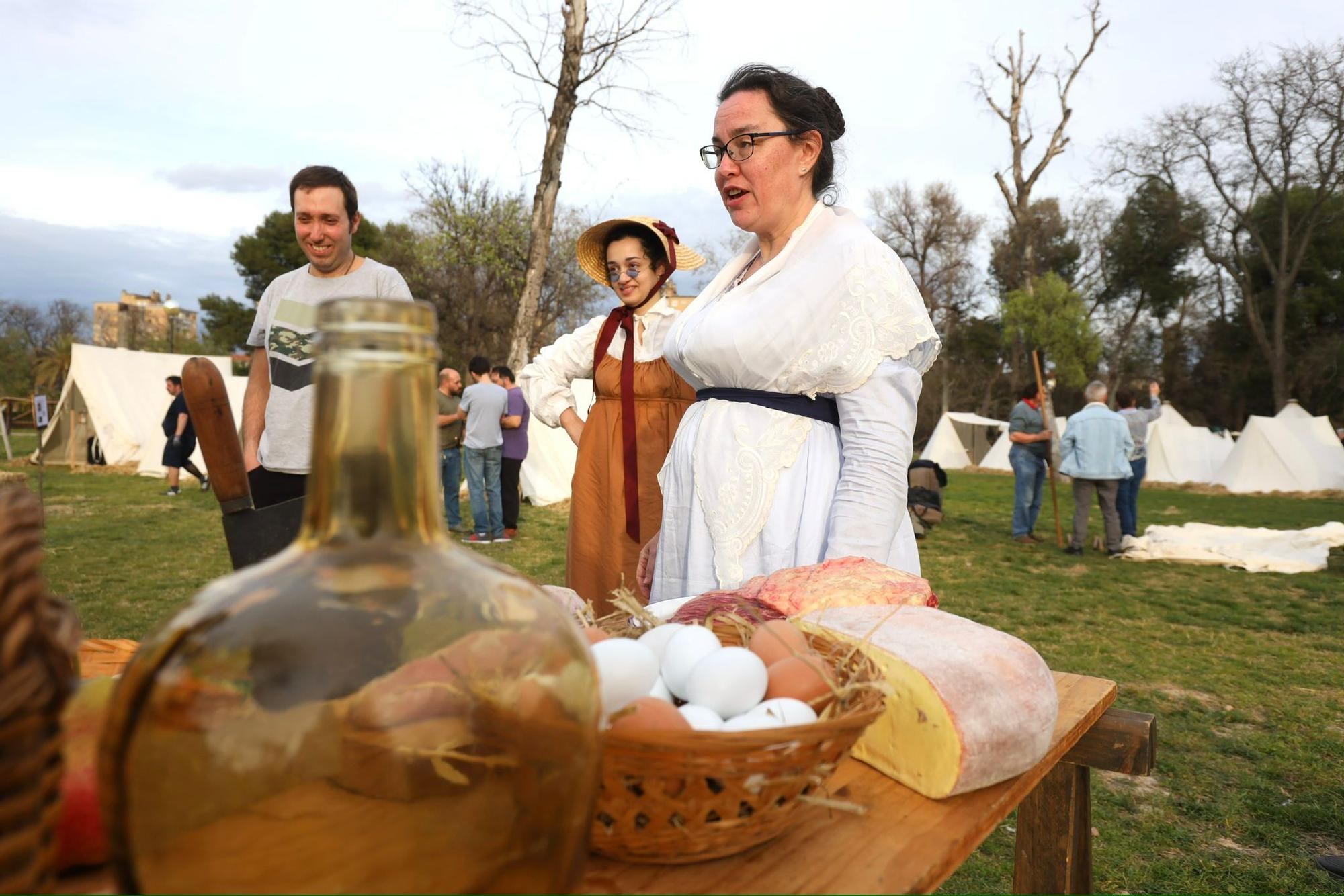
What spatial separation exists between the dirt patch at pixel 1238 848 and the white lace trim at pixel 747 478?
7.82ft

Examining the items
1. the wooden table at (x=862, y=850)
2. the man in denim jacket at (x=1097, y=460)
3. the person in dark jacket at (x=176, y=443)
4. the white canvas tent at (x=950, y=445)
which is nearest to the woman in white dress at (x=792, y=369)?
the wooden table at (x=862, y=850)

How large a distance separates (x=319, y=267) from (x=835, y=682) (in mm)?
2736

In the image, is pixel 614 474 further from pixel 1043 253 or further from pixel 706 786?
pixel 1043 253

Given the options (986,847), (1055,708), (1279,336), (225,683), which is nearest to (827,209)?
(1055,708)

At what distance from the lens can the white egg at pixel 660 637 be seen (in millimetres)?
993

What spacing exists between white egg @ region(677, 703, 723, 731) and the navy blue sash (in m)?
1.28

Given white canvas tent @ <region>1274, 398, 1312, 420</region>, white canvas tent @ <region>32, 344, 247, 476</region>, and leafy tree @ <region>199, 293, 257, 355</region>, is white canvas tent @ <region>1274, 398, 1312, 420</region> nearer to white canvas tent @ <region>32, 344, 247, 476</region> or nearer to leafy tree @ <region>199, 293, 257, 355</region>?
white canvas tent @ <region>32, 344, 247, 476</region>

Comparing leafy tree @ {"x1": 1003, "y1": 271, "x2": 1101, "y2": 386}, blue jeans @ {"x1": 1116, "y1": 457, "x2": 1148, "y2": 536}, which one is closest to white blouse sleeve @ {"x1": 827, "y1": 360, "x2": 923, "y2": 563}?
blue jeans @ {"x1": 1116, "y1": 457, "x2": 1148, "y2": 536}

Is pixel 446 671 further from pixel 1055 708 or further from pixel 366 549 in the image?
pixel 1055 708

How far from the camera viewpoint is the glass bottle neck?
1.54 ft

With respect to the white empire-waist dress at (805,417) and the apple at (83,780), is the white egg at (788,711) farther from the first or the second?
the white empire-waist dress at (805,417)

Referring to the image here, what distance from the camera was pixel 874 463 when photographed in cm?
178

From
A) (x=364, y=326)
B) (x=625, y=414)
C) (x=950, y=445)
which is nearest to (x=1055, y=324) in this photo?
(x=950, y=445)

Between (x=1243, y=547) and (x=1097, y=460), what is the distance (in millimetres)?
2176
